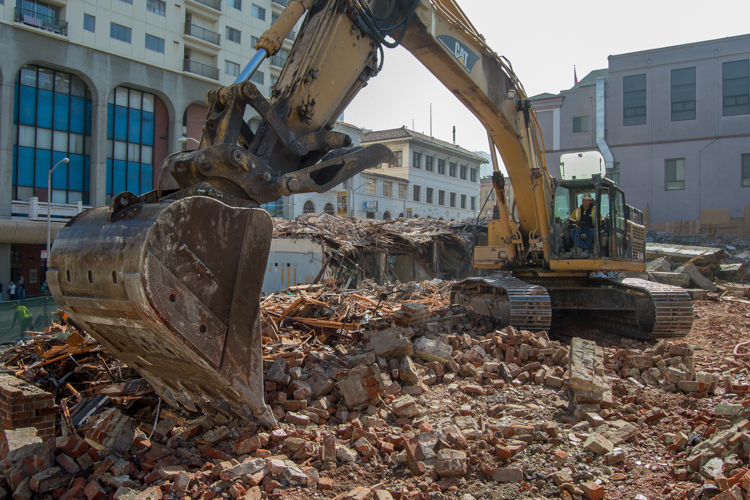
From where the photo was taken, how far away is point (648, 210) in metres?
28.6

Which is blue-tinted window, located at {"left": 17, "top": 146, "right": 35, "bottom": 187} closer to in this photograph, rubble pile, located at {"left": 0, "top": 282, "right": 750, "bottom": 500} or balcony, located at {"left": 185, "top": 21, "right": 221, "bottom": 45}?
balcony, located at {"left": 185, "top": 21, "right": 221, "bottom": 45}

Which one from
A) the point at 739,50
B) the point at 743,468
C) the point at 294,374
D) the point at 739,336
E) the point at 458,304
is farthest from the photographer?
the point at 739,50

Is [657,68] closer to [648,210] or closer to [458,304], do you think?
[648,210]

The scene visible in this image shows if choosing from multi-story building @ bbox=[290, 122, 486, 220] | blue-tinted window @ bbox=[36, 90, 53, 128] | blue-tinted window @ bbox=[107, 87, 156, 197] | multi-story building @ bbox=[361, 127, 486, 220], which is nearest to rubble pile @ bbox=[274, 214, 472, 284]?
multi-story building @ bbox=[290, 122, 486, 220]

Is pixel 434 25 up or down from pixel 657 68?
down

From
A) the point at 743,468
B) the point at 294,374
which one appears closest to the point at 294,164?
the point at 294,374

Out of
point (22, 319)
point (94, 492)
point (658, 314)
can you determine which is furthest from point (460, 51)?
point (22, 319)

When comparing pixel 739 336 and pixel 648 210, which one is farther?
pixel 648 210

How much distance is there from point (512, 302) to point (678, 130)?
1014 inches

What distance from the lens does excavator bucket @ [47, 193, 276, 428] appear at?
316 centimetres

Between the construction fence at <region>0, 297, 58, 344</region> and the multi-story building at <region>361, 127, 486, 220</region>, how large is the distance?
113 feet

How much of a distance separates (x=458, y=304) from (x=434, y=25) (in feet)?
18.0

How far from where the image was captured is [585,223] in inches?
342

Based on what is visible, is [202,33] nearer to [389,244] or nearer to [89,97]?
[89,97]
